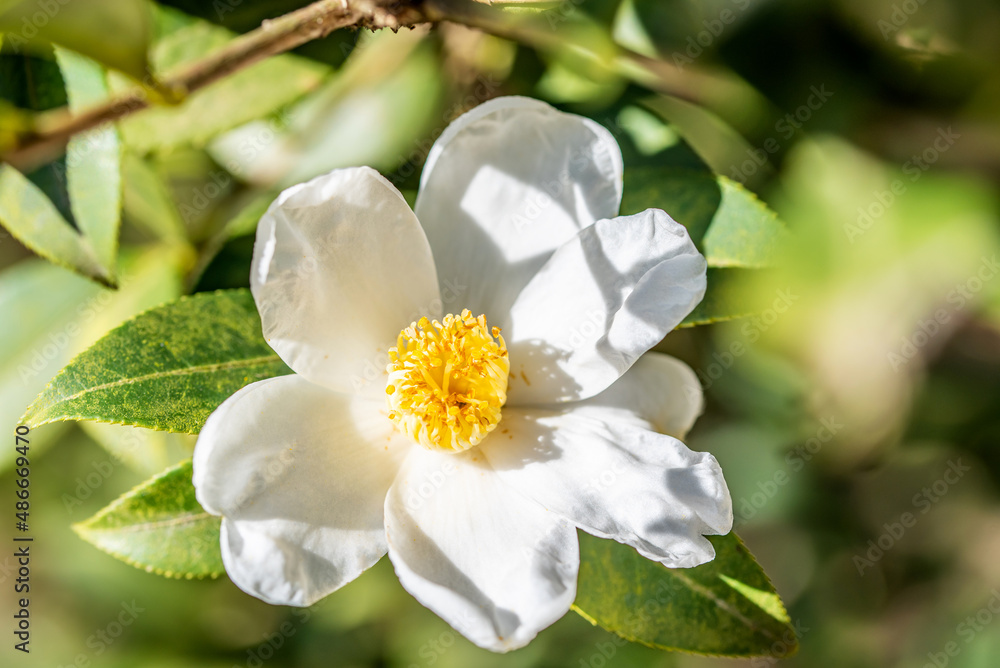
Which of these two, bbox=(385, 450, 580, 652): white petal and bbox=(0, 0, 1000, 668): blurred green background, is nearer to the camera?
bbox=(385, 450, 580, 652): white petal

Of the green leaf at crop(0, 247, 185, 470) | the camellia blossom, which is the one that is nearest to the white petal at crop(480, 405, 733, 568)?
the camellia blossom

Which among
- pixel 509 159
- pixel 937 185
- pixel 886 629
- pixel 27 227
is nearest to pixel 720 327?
pixel 937 185

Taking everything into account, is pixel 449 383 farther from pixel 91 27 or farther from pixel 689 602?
pixel 91 27

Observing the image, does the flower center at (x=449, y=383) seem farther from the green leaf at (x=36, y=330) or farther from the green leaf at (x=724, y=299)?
the green leaf at (x=36, y=330)

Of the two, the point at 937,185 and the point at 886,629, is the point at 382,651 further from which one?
the point at 937,185

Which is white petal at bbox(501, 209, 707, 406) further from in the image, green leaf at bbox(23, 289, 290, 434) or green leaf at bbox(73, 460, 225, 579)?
green leaf at bbox(73, 460, 225, 579)
